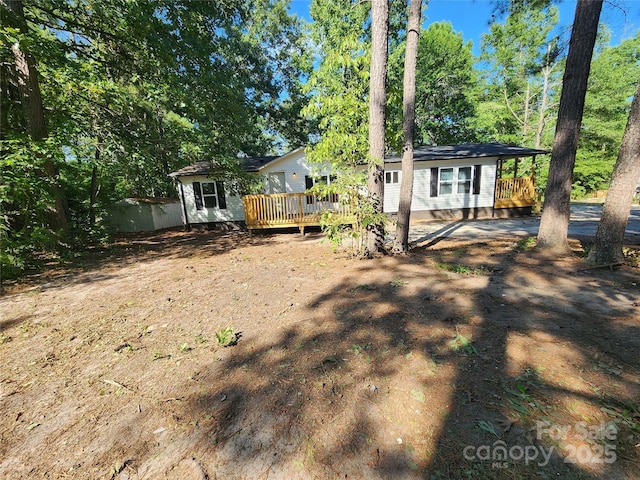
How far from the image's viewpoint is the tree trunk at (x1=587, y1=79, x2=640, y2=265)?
4402 mm

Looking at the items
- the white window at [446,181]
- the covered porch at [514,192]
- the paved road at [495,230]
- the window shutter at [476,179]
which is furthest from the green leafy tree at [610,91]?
the white window at [446,181]

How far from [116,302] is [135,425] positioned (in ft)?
10.0

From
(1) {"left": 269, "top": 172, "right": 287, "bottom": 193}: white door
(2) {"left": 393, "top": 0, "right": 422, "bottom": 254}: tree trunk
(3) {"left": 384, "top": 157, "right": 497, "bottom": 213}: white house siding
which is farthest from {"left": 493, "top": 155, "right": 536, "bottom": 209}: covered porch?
(1) {"left": 269, "top": 172, "right": 287, "bottom": 193}: white door

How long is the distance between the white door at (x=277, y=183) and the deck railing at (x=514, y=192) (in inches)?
383

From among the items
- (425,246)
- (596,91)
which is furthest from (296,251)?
(596,91)

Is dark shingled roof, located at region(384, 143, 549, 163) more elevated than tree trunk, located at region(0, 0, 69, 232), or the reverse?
tree trunk, located at region(0, 0, 69, 232)

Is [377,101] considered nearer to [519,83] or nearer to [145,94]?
[145,94]

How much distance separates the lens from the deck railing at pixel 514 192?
1224 cm

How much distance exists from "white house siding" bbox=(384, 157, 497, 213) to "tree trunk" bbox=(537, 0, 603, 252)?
23.0 ft

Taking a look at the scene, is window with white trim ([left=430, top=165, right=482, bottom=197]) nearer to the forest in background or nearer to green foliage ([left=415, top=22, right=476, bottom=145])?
the forest in background

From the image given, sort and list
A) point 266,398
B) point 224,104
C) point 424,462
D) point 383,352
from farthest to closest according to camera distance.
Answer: point 224,104
point 383,352
point 266,398
point 424,462

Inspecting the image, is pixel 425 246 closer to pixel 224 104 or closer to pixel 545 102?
pixel 224 104

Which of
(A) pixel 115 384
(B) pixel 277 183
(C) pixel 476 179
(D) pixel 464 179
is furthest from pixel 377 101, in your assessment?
(C) pixel 476 179

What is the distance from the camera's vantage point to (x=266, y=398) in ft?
6.75
